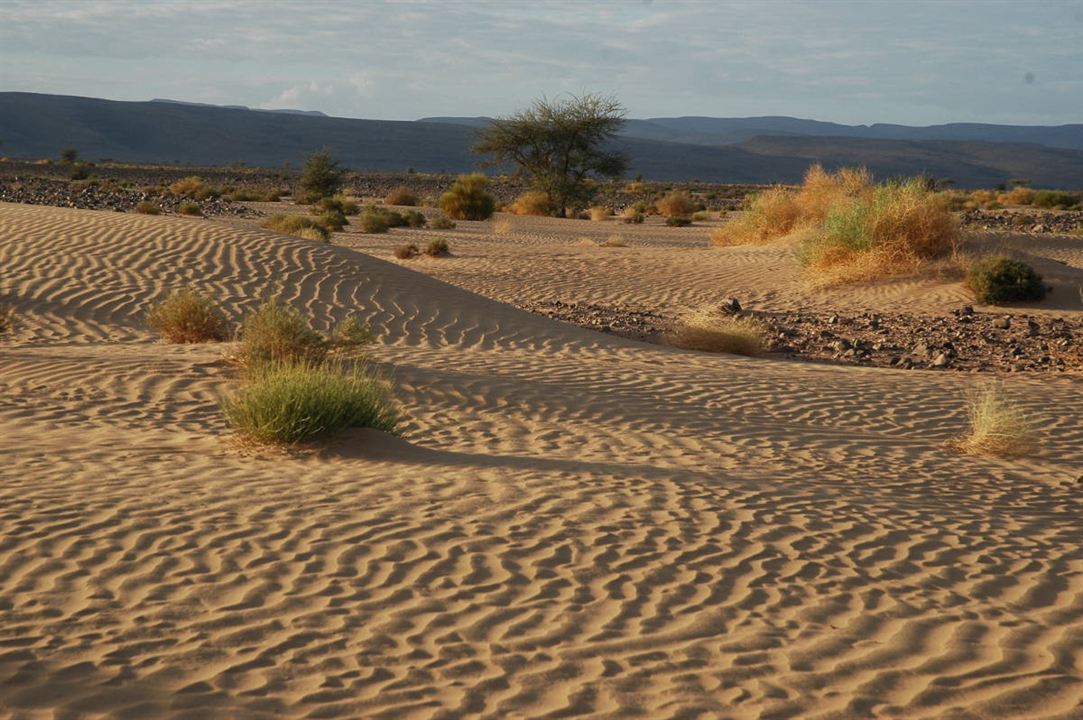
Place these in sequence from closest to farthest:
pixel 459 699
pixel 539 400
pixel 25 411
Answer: pixel 459 699 < pixel 25 411 < pixel 539 400

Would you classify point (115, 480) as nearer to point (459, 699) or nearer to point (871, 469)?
point (459, 699)

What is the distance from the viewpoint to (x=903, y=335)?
17.7 m

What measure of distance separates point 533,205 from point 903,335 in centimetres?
2706

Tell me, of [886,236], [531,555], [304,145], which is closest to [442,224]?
[886,236]

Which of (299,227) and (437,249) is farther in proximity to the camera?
(299,227)

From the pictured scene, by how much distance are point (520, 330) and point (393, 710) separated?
472 inches

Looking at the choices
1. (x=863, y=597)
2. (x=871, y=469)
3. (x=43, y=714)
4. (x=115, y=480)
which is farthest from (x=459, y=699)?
(x=871, y=469)

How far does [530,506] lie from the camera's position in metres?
7.20

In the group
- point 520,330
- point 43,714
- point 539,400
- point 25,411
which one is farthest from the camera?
point 520,330

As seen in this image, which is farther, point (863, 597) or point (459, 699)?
point (863, 597)

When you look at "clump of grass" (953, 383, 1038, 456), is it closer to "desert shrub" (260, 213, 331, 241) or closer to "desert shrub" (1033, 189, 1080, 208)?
"desert shrub" (260, 213, 331, 241)

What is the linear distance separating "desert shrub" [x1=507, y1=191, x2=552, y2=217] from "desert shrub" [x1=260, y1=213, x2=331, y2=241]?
47.2ft

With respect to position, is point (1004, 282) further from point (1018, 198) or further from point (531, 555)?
point (1018, 198)

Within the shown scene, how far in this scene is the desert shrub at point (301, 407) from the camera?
Result: 27.9 feet
